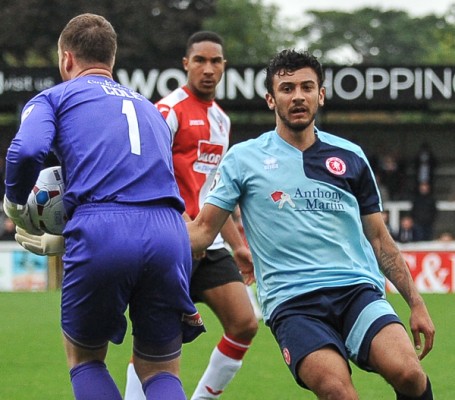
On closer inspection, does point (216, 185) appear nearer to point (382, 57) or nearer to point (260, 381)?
point (260, 381)

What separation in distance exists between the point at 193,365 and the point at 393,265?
362cm

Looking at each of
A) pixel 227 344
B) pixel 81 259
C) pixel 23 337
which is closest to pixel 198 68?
pixel 227 344

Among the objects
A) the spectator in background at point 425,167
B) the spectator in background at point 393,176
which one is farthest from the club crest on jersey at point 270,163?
the spectator in background at point 393,176

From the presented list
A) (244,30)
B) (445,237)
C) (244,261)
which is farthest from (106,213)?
(244,30)

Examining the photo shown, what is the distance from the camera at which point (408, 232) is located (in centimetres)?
2169

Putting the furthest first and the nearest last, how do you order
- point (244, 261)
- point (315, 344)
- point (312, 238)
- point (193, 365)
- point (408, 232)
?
point (408, 232) < point (193, 365) < point (244, 261) < point (312, 238) < point (315, 344)

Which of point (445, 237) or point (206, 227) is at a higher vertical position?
point (206, 227)

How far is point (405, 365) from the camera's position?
4660mm

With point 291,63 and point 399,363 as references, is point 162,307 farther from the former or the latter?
point 291,63

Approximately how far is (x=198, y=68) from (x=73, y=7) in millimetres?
38970

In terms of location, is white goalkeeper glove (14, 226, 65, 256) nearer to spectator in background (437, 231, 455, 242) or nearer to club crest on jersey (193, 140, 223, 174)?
club crest on jersey (193, 140, 223, 174)

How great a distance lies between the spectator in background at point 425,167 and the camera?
80.5 ft

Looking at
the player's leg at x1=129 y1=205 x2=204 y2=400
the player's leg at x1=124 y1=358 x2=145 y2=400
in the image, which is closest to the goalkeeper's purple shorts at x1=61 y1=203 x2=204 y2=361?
the player's leg at x1=129 y1=205 x2=204 y2=400

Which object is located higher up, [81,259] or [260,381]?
[81,259]
